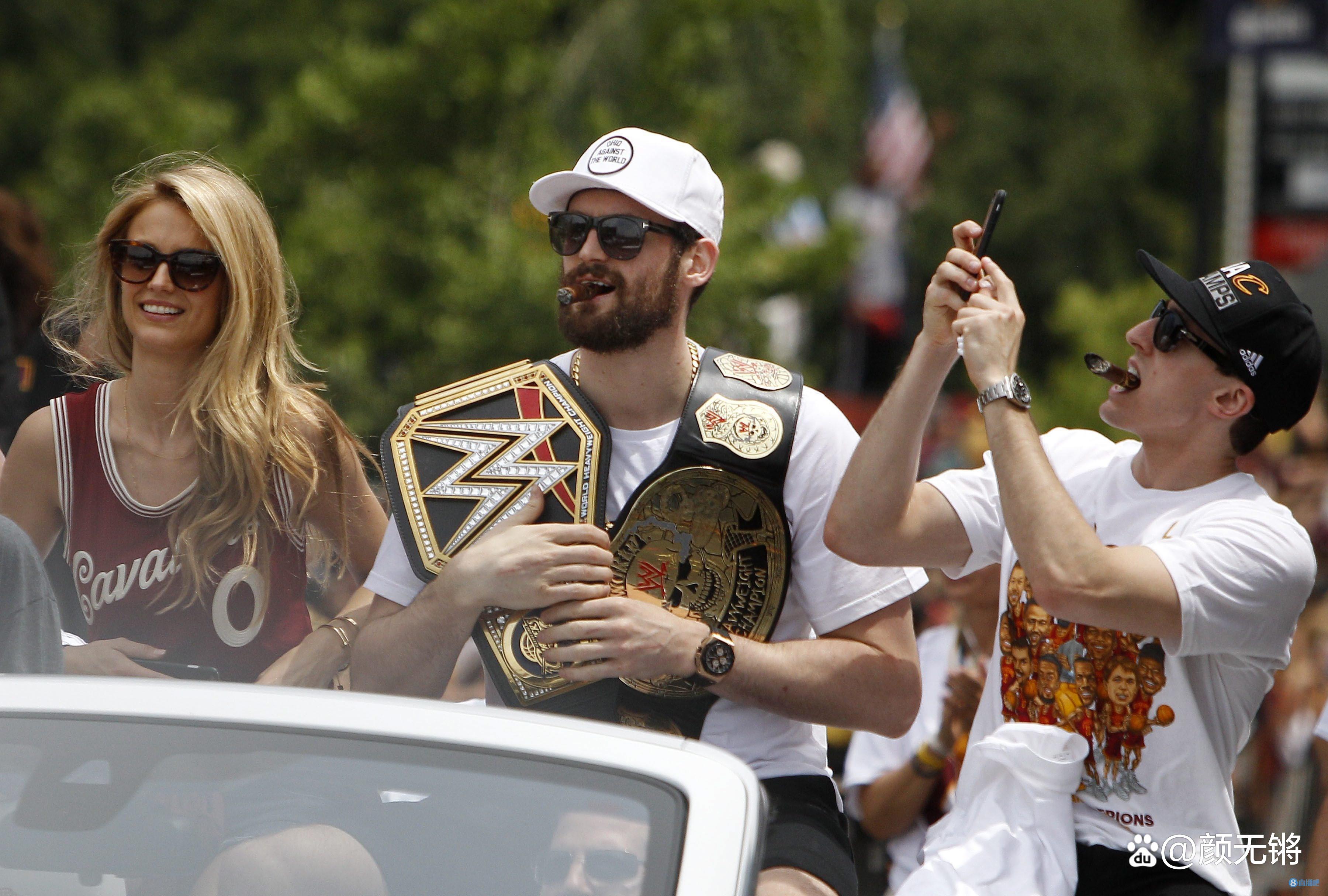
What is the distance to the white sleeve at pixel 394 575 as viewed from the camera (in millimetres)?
3098

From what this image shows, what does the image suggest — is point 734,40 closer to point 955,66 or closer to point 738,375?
point 738,375

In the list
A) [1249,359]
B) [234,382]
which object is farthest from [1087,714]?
[234,382]

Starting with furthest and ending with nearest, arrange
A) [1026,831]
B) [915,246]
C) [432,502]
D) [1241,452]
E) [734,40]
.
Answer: [915,246] → [734,40] → [432,502] → [1241,452] → [1026,831]

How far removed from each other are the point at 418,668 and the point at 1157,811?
1.46 m

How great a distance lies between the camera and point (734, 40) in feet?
45.3

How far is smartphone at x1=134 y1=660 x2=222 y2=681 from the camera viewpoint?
104 inches

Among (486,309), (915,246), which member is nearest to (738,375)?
(486,309)

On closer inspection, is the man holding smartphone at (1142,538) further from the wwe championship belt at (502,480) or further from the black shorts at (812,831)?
the wwe championship belt at (502,480)

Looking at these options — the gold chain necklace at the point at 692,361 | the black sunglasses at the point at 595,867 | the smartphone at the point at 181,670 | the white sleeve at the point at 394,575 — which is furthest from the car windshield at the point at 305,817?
the gold chain necklace at the point at 692,361

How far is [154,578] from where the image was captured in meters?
3.08

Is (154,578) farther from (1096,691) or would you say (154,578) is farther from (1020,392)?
(1096,691)

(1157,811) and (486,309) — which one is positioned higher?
(486,309)

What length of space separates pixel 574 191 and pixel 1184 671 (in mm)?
1605

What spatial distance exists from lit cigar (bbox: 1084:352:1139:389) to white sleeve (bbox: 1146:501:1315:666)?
1.00ft
